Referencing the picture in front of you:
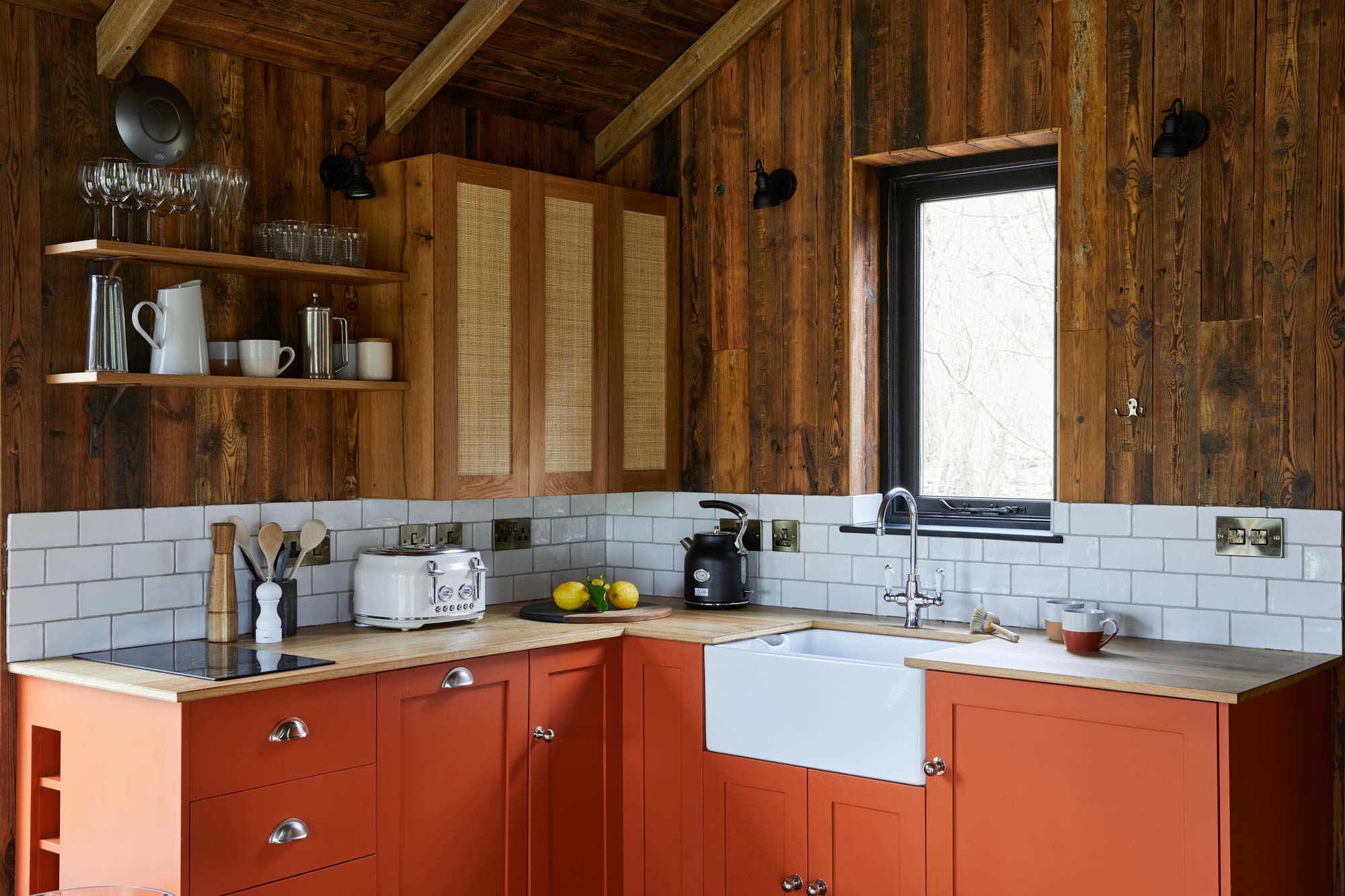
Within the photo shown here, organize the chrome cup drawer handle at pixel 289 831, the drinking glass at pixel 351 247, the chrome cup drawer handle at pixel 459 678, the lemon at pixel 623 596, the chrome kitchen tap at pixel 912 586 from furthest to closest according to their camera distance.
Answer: the lemon at pixel 623 596, the chrome kitchen tap at pixel 912 586, the drinking glass at pixel 351 247, the chrome cup drawer handle at pixel 459 678, the chrome cup drawer handle at pixel 289 831

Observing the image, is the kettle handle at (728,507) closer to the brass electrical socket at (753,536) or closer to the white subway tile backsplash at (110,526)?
the brass electrical socket at (753,536)

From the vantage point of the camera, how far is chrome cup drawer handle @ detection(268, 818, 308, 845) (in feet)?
8.98

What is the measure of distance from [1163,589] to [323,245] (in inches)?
94.4

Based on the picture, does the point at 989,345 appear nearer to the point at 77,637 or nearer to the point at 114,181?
the point at 114,181

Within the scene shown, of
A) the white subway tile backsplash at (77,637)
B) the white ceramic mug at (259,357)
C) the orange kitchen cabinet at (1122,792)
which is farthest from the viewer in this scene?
the white ceramic mug at (259,357)

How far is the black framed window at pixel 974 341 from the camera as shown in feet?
12.1

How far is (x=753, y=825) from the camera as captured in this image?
10.8ft

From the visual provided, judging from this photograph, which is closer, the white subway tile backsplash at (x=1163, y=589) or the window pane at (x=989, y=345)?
the white subway tile backsplash at (x=1163, y=589)

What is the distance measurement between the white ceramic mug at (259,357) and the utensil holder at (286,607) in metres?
0.55

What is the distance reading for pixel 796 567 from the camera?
4.02 metres

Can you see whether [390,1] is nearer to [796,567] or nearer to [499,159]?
[499,159]

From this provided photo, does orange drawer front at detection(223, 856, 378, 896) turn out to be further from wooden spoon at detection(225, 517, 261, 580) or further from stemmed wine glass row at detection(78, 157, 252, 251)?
stemmed wine glass row at detection(78, 157, 252, 251)

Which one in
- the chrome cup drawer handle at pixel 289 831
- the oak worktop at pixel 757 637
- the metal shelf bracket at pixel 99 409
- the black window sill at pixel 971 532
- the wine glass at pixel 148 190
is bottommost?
the chrome cup drawer handle at pixel 289 831

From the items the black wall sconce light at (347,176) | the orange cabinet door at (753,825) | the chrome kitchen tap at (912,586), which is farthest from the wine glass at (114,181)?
the chrome kitchen tap at (912,586)
